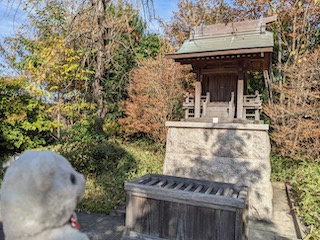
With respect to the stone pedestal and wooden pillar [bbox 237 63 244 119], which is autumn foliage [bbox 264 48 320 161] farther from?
the stone pedestal

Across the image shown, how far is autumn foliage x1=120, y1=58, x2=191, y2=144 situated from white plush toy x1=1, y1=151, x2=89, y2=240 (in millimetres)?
6185

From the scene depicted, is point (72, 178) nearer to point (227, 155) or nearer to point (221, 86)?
point (227, 155)

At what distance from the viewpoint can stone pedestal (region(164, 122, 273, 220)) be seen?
4.17 metres

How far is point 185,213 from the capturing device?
271 centimetres

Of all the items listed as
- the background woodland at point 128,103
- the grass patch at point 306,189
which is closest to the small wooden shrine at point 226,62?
the background woodland at point 128,103

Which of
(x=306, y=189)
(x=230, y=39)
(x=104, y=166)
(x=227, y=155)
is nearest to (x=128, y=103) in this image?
(x=104, y=166)

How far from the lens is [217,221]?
2.58 metres

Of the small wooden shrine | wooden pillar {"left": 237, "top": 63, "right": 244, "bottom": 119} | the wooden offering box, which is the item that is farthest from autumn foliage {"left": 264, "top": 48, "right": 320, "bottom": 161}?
the wooden offering box

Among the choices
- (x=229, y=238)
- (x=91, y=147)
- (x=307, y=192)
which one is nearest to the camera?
(x=229, y=238)

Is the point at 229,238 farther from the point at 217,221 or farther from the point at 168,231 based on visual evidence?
the point at 168,231

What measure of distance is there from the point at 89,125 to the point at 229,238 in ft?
21.5

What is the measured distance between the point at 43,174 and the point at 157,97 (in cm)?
653

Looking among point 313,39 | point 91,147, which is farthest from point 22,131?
point 313,39

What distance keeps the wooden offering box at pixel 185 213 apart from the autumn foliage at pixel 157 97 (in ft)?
14.4
